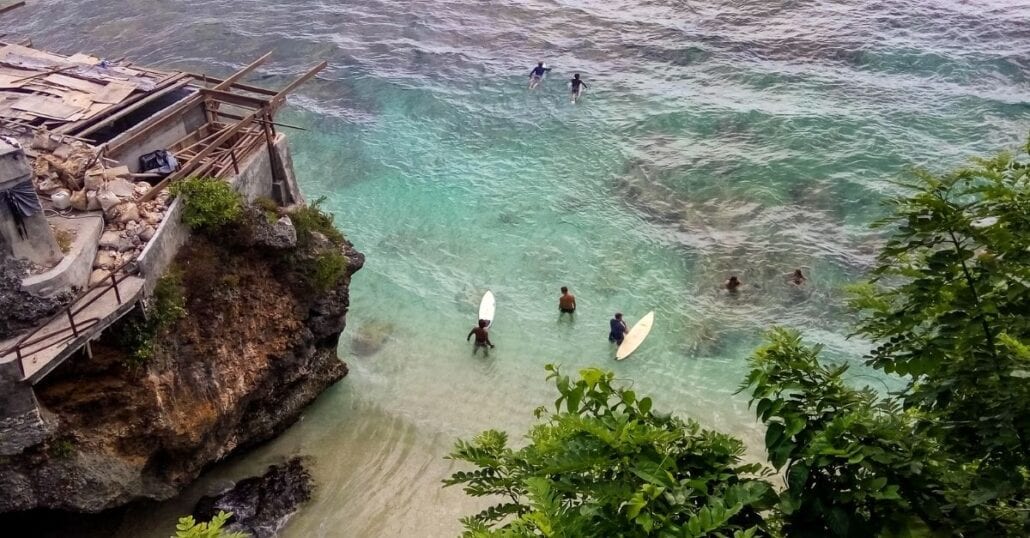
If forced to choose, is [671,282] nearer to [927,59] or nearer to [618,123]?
[618,123]

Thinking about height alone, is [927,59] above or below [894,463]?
below

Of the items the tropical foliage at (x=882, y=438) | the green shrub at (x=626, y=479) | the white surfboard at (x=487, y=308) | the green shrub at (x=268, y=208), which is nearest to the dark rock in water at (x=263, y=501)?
the green shrub at (x=268, y=208)

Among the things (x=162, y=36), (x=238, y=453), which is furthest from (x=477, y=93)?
(x=238, y=453)

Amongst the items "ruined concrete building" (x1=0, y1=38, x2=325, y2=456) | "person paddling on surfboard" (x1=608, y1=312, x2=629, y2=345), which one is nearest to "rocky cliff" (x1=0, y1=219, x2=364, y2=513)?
"ruined concrete building" (x1=0, y1=38, x2=325, y2=456)

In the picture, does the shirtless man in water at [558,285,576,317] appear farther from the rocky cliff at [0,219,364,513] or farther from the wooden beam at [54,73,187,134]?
the wooden beam at [54,73,187,134]

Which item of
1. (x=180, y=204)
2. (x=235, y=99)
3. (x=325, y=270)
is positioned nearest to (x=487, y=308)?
(x=325, y=270)
